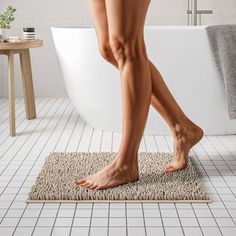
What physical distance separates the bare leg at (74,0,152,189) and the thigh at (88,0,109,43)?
13 centimetres

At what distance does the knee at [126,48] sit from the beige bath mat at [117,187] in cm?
46

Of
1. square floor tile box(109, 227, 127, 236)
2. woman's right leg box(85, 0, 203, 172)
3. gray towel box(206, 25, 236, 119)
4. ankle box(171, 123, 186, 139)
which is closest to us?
square floor tile box(109, 227, 127, 236)

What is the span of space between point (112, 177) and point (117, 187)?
1.6 inches

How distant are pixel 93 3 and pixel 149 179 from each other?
2.27 ft

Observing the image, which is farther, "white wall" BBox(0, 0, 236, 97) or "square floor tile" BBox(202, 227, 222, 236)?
"white wall" BBox(0, 0, 236, 97)

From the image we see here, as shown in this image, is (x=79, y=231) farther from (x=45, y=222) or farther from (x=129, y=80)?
(x=129, y=80)

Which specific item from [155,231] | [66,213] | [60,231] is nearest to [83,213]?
[66,213]

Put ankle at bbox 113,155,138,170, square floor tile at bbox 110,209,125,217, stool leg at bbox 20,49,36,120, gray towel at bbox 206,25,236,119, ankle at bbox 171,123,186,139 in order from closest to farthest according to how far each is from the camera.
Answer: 1. square floor tile at bbox 110,209,125,217
2. ankle at bbox 113,155,138,170
3. ankle at bbox 171,123,186,139
4. gray towel at bbox 206,25,236,119
5. stool leg at bbox 20,49,36,120

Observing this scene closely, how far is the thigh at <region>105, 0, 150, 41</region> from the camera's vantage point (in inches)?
79.4

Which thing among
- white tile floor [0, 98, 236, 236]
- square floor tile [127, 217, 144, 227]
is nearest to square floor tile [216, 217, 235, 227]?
white tile floor [0, 98, 236, 236]

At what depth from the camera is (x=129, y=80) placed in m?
2.08

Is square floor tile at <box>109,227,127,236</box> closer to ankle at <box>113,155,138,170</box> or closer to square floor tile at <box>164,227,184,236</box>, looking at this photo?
square floor tile at <box>164,227,184,236</box>

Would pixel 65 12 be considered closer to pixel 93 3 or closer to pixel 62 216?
pixel 93 3

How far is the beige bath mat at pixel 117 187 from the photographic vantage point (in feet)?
6.66
